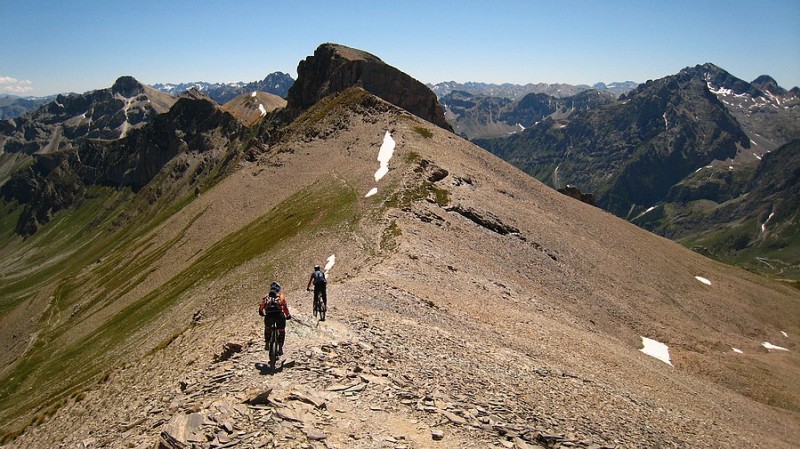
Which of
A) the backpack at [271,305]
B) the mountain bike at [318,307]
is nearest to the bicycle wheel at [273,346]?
the backpack at [271,305]

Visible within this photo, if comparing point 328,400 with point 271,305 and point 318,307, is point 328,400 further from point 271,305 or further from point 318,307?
point 318,307

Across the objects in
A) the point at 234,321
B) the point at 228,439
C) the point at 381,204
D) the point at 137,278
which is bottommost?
the point at 137,278

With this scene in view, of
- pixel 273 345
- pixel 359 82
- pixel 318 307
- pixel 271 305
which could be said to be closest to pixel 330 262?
pixel 318 307

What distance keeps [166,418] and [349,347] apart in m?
8.57

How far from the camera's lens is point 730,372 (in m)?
54.8

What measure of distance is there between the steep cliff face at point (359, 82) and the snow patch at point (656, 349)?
126m

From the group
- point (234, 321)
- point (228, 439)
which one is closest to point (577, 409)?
point (228, 439)

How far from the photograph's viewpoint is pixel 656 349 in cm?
5669

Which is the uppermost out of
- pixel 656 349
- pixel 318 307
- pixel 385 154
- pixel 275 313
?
pixel 385 154

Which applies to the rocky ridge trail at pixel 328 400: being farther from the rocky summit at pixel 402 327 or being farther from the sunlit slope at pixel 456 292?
the sunlit slope at pixel 456 292

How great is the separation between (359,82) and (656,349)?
138 metres


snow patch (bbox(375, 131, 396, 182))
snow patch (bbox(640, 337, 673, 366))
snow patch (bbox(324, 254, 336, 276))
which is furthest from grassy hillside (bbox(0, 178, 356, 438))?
snow patch (bbox(640, 337, 673, 366))

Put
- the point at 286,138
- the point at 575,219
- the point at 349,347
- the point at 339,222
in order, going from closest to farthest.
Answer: the point at 349,347
the point at 339,222
the point at 575,219
the point at 286,138

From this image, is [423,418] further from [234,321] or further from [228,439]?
[234,321]
